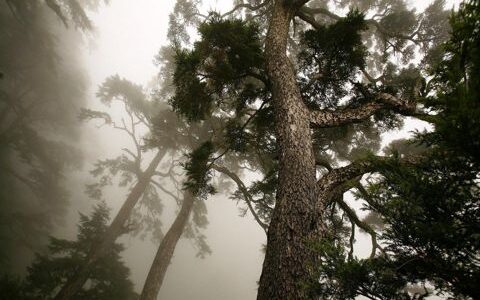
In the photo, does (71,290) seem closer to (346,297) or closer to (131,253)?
(346,297)

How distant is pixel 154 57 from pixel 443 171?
13887 mm

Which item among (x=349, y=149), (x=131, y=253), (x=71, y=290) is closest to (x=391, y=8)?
(x=349, y=149)

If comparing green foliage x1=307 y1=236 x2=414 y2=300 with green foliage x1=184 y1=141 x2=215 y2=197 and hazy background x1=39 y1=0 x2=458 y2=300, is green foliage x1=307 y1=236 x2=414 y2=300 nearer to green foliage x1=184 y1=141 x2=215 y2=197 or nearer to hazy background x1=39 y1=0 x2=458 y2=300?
green foliage x1=184 y1=141 x2=215 y2=197

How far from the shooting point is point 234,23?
4699 mm

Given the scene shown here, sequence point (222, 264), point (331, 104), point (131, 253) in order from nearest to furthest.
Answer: point (331, 104)
point (131, 253)
point (222, 264)

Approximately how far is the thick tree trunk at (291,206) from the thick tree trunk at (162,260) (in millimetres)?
5656

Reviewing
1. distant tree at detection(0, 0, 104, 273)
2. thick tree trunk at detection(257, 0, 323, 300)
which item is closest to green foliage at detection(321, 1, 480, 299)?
thick tree trunk at detection(257, 0, 323, 300)

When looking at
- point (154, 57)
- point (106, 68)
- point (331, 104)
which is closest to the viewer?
point (331, 104)

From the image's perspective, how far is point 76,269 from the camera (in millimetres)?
10680

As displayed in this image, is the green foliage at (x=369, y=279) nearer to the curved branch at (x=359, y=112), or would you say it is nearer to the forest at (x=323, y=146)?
the forest at (x=323, y=146)

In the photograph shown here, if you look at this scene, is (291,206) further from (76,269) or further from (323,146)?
(76,269)

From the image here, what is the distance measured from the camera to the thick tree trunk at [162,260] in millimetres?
9547

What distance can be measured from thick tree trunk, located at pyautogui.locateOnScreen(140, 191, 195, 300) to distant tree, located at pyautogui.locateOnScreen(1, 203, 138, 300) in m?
1.98

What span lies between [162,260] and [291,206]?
8.12 meters
